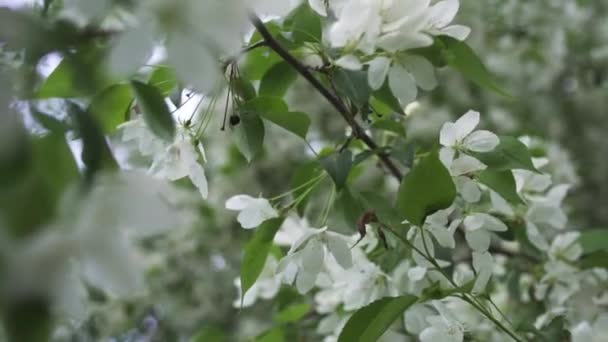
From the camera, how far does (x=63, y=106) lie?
468 millimetres

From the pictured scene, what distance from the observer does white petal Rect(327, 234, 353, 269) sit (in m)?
0.58

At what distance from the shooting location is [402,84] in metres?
0.55

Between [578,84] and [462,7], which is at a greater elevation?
[462,7]

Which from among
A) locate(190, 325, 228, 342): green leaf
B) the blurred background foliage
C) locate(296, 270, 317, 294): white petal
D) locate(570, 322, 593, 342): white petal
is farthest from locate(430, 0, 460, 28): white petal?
the blurred background foliage

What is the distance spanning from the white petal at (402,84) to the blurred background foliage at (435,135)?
978mm

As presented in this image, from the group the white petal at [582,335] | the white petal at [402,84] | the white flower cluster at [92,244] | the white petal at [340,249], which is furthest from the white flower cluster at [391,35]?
the white petal at [582,335]

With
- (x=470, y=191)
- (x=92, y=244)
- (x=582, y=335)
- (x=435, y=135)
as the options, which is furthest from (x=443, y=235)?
(x=435, y=135)

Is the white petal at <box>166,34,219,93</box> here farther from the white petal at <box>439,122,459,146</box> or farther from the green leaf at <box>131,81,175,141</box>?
the white petal at <box>439,122,459,146</box>

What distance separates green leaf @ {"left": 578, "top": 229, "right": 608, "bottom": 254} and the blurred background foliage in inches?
26.8

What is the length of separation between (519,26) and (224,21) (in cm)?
172

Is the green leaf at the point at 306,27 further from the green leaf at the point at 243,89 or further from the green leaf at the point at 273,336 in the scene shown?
the green leaf at the point at 273,336

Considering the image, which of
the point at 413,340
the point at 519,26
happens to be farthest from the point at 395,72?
the point at 519,26

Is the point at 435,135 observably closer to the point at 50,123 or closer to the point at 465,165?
the point at 465,165

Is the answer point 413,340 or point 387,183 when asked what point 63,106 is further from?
point 387,183
